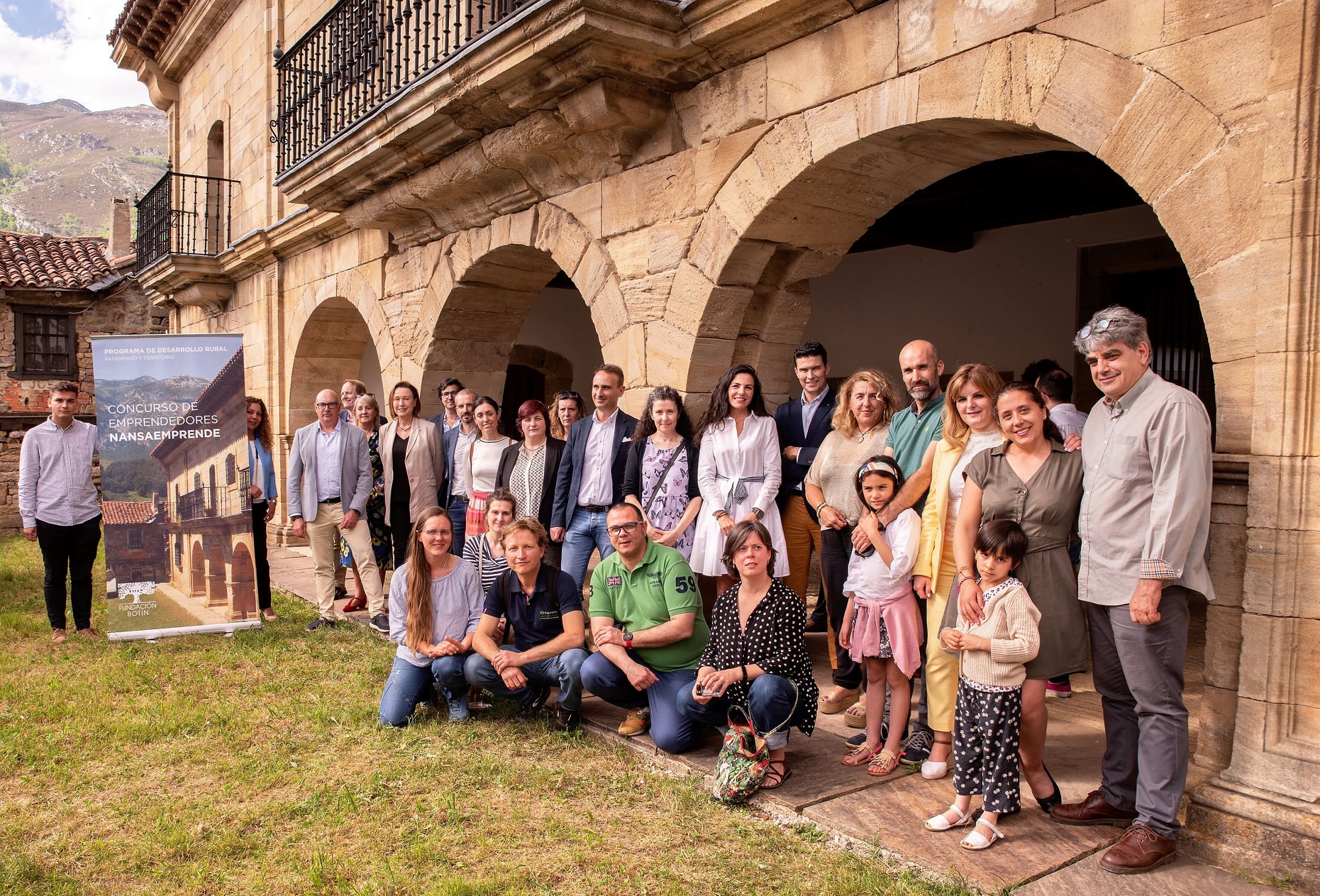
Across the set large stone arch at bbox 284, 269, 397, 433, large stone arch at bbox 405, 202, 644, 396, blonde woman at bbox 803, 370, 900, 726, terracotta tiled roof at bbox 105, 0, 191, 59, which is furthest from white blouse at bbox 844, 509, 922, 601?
terracotta tiled roof at bbox 105, 0, 191, 59

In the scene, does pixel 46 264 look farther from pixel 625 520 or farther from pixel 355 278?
pixel 625 520

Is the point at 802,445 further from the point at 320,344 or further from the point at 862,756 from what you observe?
the point at 320,344

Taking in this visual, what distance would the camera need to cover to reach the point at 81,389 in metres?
18.2

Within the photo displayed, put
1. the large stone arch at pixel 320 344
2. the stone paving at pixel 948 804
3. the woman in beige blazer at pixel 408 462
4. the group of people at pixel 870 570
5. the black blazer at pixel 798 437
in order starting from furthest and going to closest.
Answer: the large stone arch at pixel 320 344, the woman in beige blazer at pixel 408 462, the black blazer at pixel 798 437, the group of people at pixel 870 570, the stone paving at pixel 948 804

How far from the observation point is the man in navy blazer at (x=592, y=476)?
508 centimetres

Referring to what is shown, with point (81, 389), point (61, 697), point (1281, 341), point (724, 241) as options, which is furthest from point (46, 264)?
point (1281, 341)

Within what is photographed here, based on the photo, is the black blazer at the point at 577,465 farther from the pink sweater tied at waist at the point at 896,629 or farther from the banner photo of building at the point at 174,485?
the banner photo of building at the point at 174,485

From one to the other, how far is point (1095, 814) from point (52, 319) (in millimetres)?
20244

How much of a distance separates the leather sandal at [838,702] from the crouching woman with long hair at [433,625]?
1618 mm

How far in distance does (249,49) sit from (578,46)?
8.58 m

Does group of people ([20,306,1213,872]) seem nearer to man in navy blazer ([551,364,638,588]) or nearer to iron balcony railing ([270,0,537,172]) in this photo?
man in navy blazer ([551,364,638,588])

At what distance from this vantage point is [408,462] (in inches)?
248

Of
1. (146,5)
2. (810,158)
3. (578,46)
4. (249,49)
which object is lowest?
(810,158)

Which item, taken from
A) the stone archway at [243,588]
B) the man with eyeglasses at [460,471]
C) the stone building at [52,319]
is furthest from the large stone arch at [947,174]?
the stone building at [52,319]
